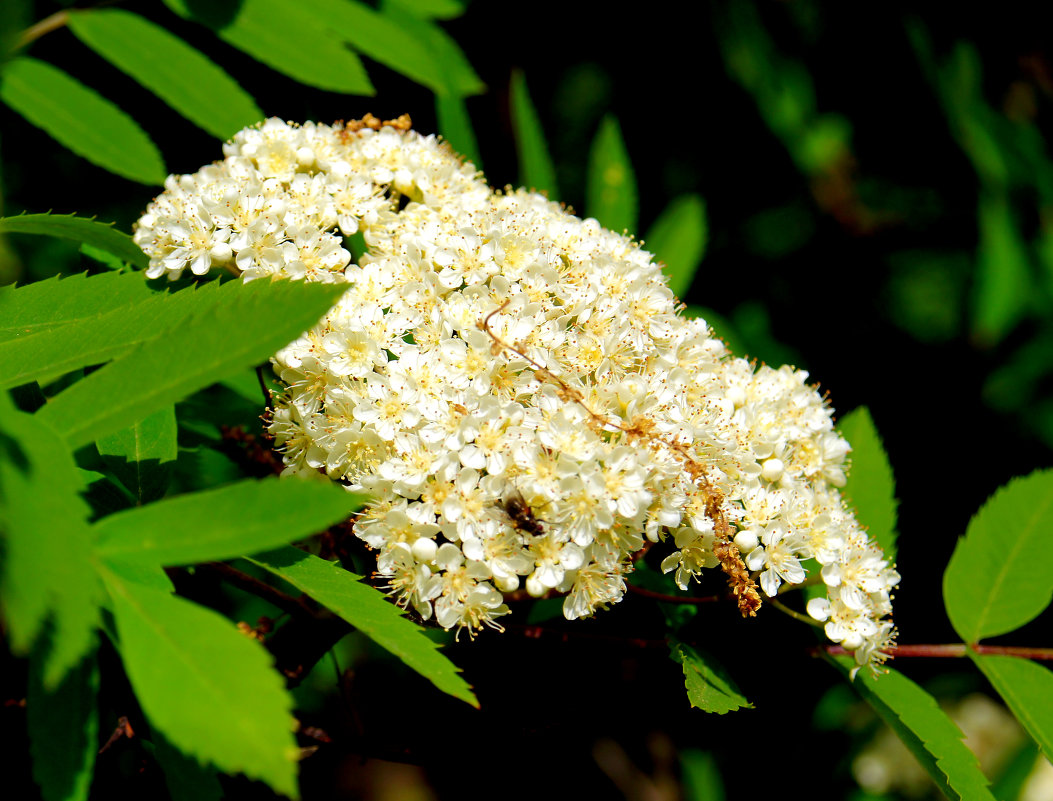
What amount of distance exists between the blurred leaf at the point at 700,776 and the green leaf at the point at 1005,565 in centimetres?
188

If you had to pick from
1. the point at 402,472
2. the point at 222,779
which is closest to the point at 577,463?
the point at 402,472

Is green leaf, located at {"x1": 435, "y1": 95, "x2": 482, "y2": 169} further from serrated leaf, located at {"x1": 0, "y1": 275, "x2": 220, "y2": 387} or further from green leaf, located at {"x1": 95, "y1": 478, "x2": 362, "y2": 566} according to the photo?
green leaf, located at {"x1": 95, "y1": 478, "x2": 362, "y2": 566}

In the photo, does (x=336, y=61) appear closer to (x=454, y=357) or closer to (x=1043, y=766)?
(x=454, y=357)

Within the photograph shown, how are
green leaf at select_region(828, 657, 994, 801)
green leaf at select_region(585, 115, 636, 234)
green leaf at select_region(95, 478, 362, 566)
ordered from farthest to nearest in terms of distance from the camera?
1. green leaf at select_region(585, 115, 636, 234)
2. green leaf at select_region(828, 657, 994, 801)
3. green leaf at select_region(95, 478, 362, 566)

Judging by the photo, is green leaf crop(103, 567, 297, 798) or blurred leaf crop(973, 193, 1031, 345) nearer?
green leaf crop(103, 567, 297, 798)

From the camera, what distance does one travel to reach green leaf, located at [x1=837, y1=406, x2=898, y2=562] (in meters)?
2.02

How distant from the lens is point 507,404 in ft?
4.88

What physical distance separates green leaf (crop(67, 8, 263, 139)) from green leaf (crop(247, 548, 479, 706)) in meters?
1.12

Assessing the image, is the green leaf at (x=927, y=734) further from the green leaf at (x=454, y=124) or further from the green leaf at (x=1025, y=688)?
the green leaf at (x=454, y=124)

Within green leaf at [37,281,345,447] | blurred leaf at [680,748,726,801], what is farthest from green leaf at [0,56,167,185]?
blurred leaf at [680,748,726,801]

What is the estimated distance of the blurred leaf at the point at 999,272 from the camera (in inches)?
135

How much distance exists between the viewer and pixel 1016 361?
3.77 meters

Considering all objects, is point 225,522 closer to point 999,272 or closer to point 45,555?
point 45,555

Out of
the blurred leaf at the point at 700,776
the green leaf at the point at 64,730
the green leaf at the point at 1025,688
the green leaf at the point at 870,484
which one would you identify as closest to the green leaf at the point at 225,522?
the green leaf at the point at 64,730
